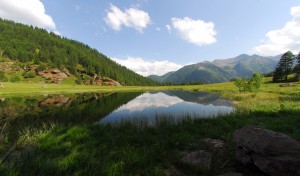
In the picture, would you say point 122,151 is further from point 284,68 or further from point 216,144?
point 284,68

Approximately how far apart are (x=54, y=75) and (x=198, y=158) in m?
181

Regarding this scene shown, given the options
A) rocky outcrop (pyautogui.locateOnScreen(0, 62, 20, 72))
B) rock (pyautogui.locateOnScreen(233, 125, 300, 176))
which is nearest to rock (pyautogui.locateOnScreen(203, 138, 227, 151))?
rock (pyautogui.locateOnScreen(233, 125, 300, 176))

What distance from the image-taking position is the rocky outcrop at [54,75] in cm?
16250

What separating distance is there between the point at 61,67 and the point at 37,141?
19034 centimetres

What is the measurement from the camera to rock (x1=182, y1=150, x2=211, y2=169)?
8.55m

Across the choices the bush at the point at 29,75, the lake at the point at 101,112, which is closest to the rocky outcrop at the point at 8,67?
the bush at the point at 29,75

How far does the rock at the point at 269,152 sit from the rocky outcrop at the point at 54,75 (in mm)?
171488

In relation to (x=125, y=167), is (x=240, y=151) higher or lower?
higher

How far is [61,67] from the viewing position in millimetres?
186125

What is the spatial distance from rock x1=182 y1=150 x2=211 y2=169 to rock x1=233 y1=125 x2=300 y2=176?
131 centimetres

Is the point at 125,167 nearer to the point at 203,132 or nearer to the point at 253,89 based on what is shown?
the point at 203,132

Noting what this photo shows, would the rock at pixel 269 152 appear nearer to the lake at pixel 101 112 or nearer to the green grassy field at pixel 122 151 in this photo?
the green grassy field at pixel 122 151

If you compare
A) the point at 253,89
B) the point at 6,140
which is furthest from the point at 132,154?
the point at 253,89

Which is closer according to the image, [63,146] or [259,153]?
[259,153]
